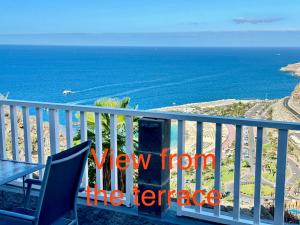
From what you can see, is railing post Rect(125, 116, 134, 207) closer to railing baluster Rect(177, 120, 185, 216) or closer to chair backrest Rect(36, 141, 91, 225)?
railing baluster Rect(177, 120, 185, 216)

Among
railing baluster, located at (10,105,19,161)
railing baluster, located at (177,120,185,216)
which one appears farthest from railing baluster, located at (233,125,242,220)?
railing baluster, located at (10,105,19,161)

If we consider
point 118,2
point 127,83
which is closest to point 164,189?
point 118,2

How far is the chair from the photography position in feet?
6.81

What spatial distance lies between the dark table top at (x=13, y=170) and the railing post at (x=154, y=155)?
1023 millimetres

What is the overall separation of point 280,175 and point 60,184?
1.73 meters

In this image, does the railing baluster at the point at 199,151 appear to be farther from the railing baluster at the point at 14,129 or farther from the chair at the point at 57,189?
the railing baluster at the point at 14,129

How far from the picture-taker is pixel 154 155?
333cm

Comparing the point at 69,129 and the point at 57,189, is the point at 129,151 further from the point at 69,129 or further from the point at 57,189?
the point at 57,189

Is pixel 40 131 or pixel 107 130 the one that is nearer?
pixel 40 131

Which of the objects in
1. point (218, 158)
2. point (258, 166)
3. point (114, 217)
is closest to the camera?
point (258, 166)

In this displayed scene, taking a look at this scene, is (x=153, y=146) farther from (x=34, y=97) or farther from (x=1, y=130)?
(x=34, y=97)

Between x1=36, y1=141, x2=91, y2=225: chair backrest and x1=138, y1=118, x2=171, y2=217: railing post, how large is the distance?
0.99 metres

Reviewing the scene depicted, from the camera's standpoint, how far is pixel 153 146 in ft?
10.9

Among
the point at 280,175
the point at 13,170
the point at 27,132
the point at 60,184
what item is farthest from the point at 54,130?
the point at 280,175
